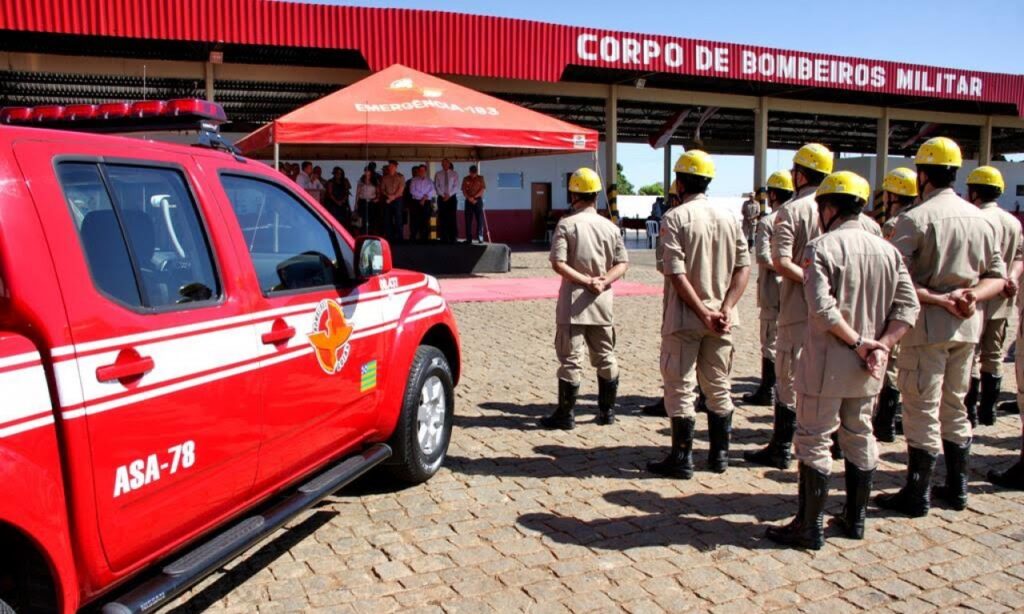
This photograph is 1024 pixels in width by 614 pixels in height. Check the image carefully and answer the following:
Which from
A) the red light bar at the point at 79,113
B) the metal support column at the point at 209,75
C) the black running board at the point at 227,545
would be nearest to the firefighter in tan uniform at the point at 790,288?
the black running board at the point at 227,545

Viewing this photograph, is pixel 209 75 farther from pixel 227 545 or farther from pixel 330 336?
pixel 227 545

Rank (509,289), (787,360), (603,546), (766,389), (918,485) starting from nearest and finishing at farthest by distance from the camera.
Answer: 1. (603,546)
2. (918,485)
3. (787,360)
4. (766,389)
5. (509,289)

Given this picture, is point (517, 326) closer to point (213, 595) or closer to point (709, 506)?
point (709, 506)

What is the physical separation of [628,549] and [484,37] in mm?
17739

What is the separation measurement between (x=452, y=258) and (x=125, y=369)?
14363 mm

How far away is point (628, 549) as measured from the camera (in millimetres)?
4051

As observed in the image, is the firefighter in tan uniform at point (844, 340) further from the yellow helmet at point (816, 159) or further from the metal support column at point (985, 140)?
the metal support column at point (985, 140)

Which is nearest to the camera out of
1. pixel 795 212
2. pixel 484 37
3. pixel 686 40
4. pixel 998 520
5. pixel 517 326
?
pixel 998 520

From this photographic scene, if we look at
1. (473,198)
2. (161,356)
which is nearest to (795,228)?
(161,356)

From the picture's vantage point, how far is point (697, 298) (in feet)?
15.9

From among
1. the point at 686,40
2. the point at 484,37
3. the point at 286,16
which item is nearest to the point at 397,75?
the point at 286,16

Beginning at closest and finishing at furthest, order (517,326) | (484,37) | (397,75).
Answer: (517,326) < (397,75) < (484,37)

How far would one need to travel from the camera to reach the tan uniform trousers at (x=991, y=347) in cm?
655

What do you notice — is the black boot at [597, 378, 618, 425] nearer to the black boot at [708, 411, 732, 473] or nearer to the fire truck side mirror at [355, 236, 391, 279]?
the black boot at [708, 411, 732, 473]
